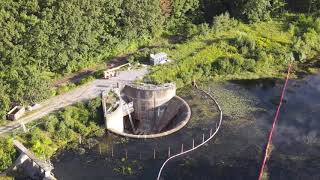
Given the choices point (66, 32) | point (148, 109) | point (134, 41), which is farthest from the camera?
point (134, 41)

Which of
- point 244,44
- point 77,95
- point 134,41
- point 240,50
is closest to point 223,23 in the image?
point 244,44

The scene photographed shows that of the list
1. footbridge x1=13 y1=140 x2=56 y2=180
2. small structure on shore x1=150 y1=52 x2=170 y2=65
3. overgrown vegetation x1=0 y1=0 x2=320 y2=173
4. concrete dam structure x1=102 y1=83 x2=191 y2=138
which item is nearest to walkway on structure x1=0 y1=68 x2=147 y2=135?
overgrown vegetation x1=0 y1=0 x2=320 y2=173

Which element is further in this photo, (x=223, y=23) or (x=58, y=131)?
(x=223, y=23)

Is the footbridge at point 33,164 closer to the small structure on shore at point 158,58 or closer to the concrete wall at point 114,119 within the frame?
the concrete wall at point 114,119

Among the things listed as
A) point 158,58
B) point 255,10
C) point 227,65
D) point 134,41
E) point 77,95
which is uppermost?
point 255,10

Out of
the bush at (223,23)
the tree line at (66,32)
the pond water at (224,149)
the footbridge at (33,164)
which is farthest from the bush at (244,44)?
the footbridge at (33,164)

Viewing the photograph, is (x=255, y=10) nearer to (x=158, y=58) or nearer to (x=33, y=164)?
(x=158, y=58)

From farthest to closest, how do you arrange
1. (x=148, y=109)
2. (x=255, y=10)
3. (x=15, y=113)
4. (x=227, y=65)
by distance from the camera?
(x=255, y=10)
(x=227, y=65)
(x=148, y=109)
(x=15, y=113)
